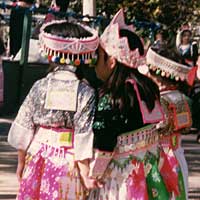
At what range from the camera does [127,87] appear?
5.20 metres

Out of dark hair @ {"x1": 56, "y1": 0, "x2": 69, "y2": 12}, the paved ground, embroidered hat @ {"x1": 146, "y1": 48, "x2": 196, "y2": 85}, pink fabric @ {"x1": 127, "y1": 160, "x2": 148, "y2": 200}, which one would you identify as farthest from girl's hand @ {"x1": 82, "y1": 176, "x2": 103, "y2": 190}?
dark hair @ {"x1": 56, "y1": 0, "x2": 69, "y2": 12}

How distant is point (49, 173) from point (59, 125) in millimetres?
317

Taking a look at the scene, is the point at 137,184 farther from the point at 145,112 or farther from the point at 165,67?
the point at 165,67

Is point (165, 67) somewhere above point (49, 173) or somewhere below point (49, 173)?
above

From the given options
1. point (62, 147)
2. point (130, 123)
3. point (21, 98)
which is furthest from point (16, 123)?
point (21, 98)

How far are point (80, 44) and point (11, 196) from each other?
3.33m

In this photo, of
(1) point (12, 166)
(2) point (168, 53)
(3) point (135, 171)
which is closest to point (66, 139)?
(3) point (135, 171)

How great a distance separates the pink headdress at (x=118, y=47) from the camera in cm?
524

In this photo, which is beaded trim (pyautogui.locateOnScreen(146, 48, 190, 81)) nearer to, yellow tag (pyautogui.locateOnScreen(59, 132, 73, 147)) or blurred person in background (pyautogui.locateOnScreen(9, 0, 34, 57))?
yellow tag (pyautogui.locateOnScreen(59, 132, 73, 147))

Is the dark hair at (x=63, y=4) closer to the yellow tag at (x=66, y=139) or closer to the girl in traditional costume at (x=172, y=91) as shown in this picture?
the girl in traditional costume at (x=172, y=91)

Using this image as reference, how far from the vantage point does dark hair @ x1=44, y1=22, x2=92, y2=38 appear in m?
5.33

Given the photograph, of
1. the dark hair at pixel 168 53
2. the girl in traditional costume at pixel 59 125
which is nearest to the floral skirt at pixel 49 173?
the girl in traditional costume at pixel 59 125

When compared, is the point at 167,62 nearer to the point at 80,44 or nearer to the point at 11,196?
the point at 80,44

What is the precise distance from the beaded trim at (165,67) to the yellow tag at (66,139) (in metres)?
1.26
